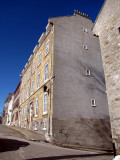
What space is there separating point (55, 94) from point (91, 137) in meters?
4.78

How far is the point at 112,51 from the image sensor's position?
7.34m

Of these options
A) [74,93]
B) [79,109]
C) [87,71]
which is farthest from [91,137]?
[87,71]

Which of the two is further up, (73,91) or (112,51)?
(112,51)

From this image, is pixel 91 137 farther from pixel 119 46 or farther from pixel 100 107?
pixel 119 46

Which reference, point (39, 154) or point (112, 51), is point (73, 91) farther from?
point (39, 154)

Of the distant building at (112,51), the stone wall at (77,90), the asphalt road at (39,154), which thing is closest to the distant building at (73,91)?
the stone wall at (77,90)

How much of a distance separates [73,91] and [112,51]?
20.6 feet

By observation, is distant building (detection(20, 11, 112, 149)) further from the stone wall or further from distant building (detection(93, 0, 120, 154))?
distant building (detection(93, 0, 120, 154))

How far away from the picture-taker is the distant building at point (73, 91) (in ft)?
37.9

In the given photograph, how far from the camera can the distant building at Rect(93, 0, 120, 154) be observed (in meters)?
6.45

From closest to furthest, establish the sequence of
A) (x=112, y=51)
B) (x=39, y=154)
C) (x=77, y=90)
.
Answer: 1. (x=39, y=154)
2. (x=112, y=51)
3. (x=77, y=90)

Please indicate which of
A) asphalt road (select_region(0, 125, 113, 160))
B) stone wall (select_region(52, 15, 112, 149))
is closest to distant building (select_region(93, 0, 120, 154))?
asphalt road (select_region(0, 125, 113, 160))

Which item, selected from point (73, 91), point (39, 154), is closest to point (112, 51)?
point (39, 154)

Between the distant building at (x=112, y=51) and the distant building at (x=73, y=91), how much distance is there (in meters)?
5.40
